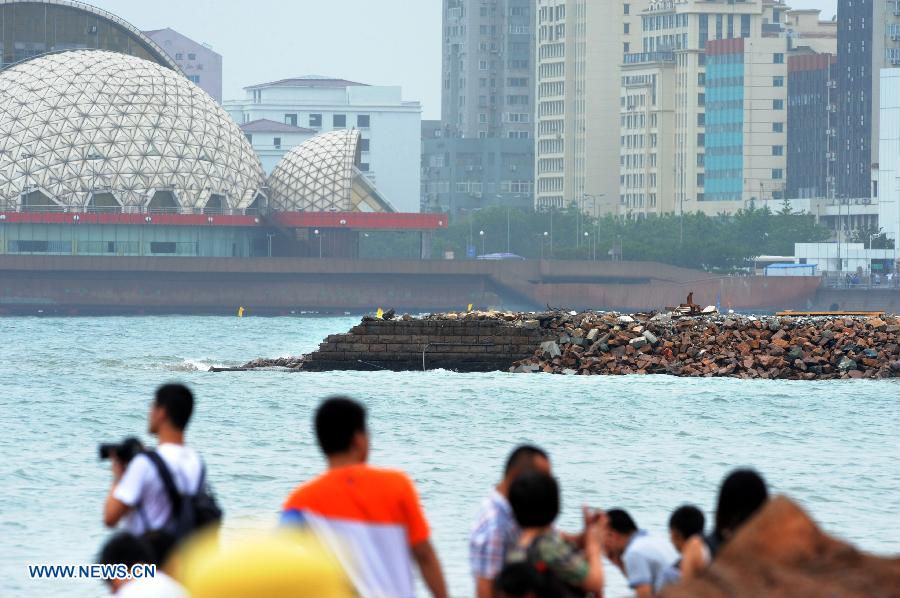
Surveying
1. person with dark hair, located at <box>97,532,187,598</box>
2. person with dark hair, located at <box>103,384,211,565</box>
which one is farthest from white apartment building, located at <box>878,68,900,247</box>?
person with dark hair, located at <box>97,532,187,598</box>

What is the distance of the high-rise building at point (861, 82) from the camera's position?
188125mm

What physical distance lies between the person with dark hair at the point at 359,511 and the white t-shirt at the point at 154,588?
820 millimetres

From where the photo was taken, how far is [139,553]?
9.69 meters

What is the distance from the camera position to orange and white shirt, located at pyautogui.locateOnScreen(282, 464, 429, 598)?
29.7 ft

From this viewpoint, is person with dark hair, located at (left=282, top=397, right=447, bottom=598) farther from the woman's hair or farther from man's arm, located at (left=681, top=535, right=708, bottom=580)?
the woman's hair

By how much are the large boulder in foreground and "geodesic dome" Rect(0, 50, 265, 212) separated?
146836 millimetres

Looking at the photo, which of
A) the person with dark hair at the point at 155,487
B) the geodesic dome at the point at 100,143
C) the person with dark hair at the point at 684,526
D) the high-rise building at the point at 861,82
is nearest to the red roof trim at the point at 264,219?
the geodesic dome at the point at 100,143

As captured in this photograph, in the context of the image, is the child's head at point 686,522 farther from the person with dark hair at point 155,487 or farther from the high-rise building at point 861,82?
the high-rise building at point 861,82

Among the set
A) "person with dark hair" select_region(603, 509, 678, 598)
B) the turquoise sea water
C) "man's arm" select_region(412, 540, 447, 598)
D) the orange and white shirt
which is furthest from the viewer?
the turquoise sea water

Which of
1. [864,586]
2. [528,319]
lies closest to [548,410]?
[528,319]

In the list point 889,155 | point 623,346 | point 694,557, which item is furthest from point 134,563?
point 889,155

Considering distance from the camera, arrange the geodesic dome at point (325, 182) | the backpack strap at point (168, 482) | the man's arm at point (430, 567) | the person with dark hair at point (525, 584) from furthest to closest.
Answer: the geodesic dome at point (325, 182)
the backpack strap at point (168, 482)
the man's arm at point (430, 567)
the person with dark hair at point (525, 584)

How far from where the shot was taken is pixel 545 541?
9445mm

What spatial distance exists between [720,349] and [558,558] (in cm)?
4954
